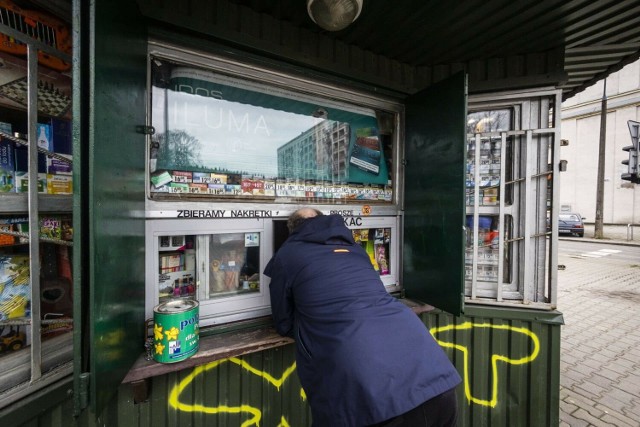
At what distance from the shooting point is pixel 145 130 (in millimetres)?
1815

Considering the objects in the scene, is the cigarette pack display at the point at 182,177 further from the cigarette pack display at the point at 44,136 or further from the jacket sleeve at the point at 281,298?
the jacket sleeve at the point at 281,298

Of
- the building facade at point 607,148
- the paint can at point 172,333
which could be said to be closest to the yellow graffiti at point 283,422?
the paint can at point 172,333

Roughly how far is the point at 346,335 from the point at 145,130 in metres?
1.69

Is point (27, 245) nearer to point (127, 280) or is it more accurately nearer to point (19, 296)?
point (19, 296)

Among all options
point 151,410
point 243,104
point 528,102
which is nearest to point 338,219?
point 243,104

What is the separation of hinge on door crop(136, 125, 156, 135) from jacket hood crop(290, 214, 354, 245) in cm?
111

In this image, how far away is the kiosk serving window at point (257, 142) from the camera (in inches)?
79.9

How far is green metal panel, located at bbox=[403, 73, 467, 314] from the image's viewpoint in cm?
229

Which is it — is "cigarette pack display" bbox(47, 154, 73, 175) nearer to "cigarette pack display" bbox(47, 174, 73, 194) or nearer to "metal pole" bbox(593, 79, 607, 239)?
"cigarette pack display" bbox(47, 174, 73, 194)

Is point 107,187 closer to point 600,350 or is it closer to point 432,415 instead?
point 432,415

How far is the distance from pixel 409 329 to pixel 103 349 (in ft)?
4.84

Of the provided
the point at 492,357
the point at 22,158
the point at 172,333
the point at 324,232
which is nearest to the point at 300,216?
the point at 324,232

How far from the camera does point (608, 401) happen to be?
3.16 metres

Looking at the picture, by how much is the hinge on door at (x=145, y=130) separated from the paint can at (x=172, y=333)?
1.05 m
